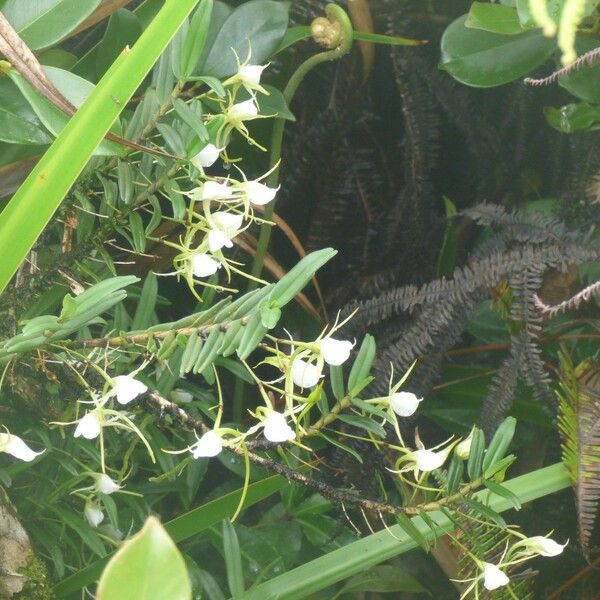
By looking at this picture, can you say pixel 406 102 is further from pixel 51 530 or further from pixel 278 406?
pixel 51 530

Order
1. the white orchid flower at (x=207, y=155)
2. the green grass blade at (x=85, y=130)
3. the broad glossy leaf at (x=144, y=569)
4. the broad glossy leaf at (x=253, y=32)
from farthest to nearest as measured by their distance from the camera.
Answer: the broad glossy leaf at (x=253, y=32), the white orchid flower at (x=207, y=155), the green grass blade at (x=85, y=130), the broad glossy leaf at (x=144, y=569)

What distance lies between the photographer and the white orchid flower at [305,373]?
1.38ft

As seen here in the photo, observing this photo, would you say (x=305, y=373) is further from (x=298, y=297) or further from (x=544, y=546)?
(x=298, y=297)

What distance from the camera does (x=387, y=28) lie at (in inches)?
30.0

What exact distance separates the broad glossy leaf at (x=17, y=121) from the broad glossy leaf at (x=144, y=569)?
12.0 inches

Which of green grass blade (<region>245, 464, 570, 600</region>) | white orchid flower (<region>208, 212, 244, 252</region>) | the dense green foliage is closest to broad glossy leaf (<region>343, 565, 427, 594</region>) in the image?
the dense green foliage

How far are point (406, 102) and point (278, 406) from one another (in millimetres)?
300

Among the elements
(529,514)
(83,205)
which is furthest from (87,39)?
(529,514)

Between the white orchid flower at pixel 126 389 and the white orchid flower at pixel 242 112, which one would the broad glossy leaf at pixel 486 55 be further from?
the white orchid flower at pixel 126 389

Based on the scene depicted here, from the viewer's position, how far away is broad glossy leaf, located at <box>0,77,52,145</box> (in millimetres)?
486

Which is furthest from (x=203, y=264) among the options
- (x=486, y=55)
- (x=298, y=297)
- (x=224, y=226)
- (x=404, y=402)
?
(x=486, y=55)

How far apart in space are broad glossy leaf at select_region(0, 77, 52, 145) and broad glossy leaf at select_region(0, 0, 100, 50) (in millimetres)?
33

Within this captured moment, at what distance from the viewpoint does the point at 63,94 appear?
447mm

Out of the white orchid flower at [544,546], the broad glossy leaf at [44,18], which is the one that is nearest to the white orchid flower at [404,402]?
the white orchid flower at [544,546]
